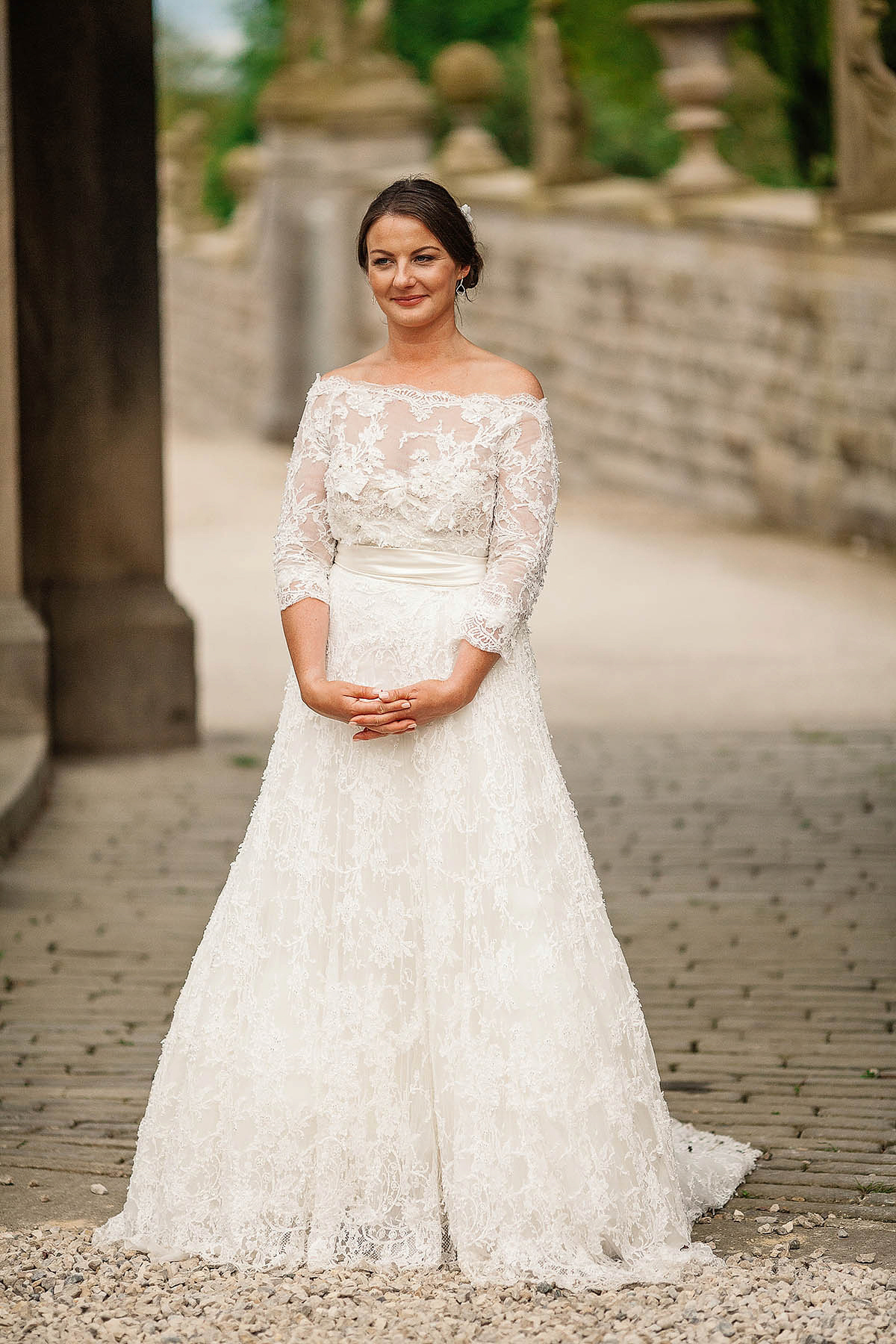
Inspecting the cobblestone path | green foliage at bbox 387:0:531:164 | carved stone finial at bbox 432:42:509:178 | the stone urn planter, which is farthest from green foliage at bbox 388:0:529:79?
the cobblestone path

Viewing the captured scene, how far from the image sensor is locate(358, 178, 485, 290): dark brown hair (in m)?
3.38

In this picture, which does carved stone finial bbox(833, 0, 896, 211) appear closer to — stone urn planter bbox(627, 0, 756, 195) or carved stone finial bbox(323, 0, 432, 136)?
stone urn planter bbox(627, 0, 756, 195)

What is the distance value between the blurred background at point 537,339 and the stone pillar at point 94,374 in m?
0.01

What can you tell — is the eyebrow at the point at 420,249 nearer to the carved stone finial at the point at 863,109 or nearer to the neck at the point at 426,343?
the neck at the point at 426,343

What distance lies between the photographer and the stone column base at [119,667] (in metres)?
7.78

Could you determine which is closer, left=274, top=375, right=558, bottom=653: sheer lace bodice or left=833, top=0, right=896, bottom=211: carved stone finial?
left=274, top=375, right=558, bottom=653: sheer lace bodice

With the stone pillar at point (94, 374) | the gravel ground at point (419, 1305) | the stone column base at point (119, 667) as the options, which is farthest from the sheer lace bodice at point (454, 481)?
the stone column base at point (119, 667)

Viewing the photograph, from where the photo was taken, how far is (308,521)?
138 inches

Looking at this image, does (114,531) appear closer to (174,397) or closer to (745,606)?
(745,606)

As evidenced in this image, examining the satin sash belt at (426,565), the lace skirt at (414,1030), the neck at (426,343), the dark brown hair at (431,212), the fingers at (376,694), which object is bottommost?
the lace skirt at (414,1030)

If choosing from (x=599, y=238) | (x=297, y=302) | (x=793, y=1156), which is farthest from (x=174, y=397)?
(x=793, y=1156)

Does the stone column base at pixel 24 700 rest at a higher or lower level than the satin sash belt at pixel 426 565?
lower

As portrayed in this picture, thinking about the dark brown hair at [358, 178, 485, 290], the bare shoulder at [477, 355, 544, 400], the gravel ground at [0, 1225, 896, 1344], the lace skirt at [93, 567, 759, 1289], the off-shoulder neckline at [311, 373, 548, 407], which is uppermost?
the dark brown hair at [358, 178, 485, 290]

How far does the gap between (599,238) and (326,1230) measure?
13787mm
